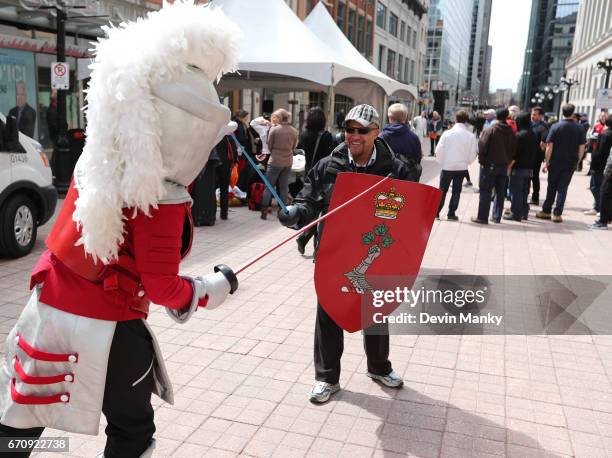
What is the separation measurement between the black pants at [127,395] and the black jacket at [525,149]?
856 centimetres

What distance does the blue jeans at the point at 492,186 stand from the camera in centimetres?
926

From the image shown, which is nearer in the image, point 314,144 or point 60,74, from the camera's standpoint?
point 314,144

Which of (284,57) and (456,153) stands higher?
(284,57)

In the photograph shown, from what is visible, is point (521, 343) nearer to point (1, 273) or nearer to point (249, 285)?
point (249, 285)

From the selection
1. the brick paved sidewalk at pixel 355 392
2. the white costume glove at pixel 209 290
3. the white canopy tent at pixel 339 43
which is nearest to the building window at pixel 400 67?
the white canopy tent at pixel 339 43

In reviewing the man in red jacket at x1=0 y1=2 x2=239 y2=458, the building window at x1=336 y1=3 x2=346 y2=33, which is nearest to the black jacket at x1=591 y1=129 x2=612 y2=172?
the man in red jacket at x1=0 y1=2 x2=239 y2=458

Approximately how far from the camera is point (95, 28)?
1365cm

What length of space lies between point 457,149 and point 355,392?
260 inches

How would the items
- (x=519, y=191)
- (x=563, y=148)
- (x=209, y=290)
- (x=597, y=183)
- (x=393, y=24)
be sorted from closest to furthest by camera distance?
1. (x=209, y=290)
2. (x=563, y=148)
3. (x=519, y=191)
4. (x=597, y=183)
5. (x=393, y=24)

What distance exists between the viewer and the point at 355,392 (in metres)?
3.57

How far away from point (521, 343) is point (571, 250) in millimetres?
4007

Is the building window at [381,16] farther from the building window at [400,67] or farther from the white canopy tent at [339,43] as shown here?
the white canopy tent at [339,43]

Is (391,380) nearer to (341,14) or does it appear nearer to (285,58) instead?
(285,58)

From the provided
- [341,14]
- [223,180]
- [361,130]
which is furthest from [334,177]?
[341,14]
